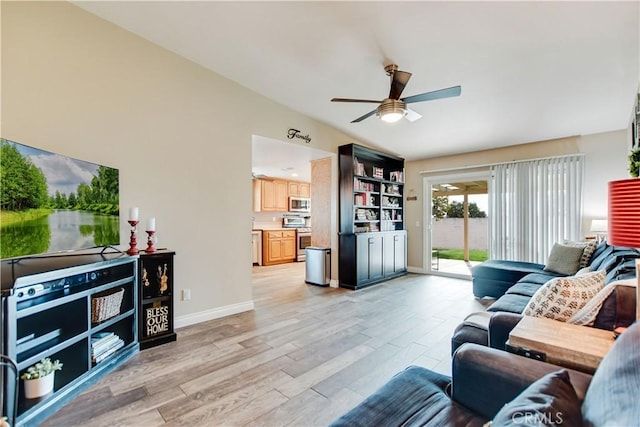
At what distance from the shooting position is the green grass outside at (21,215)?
161 cm

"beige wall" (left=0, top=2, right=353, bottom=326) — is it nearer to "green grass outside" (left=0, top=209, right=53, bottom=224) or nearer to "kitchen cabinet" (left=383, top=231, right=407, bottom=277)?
"green grass outside" (left=0, top=209, right=53, bottom=224)

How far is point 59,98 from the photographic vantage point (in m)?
2.34

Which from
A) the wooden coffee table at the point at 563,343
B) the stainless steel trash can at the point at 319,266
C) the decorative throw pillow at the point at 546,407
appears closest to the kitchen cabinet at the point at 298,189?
the stainless steel trash can at the point at 319,266

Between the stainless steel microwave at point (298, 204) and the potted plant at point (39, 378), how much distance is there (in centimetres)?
648

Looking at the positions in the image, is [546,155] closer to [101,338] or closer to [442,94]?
[442,94]

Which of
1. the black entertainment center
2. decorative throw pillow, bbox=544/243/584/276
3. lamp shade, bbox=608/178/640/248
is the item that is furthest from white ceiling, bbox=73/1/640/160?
the black entertainment center

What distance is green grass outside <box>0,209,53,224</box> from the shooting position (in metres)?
1.61

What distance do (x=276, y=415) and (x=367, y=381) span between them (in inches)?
28.0

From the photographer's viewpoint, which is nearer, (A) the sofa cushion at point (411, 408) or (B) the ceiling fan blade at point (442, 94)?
(A) the sofa cushion at point (411, 408)

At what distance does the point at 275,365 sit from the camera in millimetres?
2281

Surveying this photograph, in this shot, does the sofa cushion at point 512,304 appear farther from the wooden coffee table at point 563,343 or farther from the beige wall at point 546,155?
the beige wall at point 546,155

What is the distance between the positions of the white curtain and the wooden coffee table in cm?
402

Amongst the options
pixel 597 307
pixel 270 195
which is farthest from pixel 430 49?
pixel 270 195

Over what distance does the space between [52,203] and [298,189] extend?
21.7 feet
